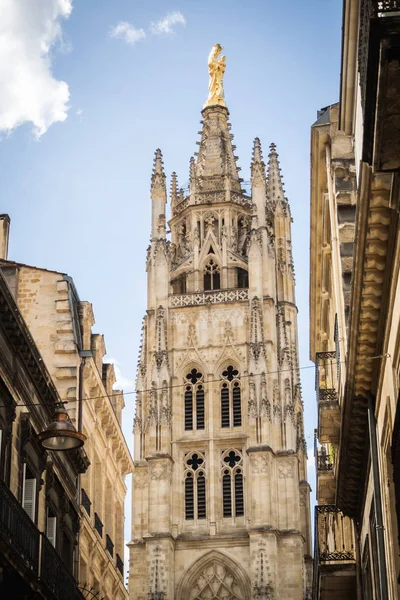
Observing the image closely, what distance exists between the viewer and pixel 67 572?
71.7 feet

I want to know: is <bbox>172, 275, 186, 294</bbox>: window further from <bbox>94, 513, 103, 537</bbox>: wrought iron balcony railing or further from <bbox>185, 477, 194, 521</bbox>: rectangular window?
<bbox>94, 513, 103, 537</bbox>: wrought iron balcony railing

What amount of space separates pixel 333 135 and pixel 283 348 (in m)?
45.2

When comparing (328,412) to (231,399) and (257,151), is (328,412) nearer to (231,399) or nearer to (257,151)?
(231,399)

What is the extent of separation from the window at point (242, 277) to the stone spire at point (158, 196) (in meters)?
4.79

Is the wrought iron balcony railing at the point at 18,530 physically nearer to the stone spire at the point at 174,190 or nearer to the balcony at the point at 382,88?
the balcony at the point at 382,88

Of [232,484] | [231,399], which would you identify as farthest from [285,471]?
[231,399]

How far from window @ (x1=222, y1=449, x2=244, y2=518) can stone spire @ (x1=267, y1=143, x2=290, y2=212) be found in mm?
16602

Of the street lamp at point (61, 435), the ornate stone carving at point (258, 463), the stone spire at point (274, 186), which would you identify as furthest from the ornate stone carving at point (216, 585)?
the street lamp at point (61, 435)

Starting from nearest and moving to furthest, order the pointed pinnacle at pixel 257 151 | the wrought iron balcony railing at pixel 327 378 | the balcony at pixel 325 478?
the wrought iron balcony railing at pixel 327 378
the balcony at pixel 325 478
the pointed pinnacle at pixel 257 151

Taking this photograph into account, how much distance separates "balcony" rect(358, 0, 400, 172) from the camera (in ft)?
34.7

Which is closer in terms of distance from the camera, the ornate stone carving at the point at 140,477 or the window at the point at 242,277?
the ornate stone carving at the point at 140,477

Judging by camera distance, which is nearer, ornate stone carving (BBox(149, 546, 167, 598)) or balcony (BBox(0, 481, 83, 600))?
balcony (BBox(0, 481, 83, 600))

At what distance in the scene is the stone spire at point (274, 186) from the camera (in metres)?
72.9

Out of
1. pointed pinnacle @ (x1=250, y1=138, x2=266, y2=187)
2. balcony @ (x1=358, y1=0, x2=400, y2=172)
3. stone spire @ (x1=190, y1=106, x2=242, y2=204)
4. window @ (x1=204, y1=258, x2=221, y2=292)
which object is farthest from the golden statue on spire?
balcony @ (x1=358, y1=0, x2=400, y2=172)
